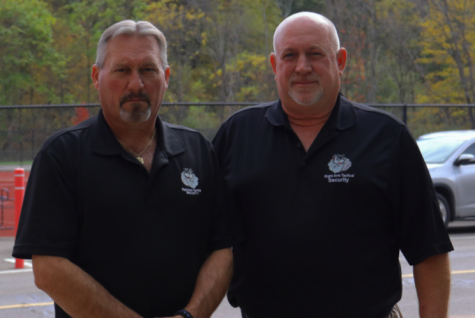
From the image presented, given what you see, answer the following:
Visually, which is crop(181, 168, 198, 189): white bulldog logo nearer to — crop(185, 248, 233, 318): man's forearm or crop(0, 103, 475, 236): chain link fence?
crop(185, 248, 233, 318): man's forearm

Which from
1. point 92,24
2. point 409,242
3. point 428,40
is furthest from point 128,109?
point 92,24

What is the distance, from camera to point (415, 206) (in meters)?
2.80

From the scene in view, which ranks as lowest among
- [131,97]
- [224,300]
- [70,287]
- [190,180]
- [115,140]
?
[224,300]

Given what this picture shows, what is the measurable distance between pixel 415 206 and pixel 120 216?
4.42 feet

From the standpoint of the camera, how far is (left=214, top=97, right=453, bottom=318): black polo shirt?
2.77m

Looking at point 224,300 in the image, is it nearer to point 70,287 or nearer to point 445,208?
point 70,287

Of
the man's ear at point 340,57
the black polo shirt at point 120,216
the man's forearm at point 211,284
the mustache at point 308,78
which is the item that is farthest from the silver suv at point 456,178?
the black polo shirt at point 120,216

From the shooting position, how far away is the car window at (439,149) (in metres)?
11.2

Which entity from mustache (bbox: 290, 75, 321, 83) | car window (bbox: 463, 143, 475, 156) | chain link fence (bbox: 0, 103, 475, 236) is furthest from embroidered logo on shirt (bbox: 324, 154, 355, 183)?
chain link fence (bbox: 0, 103, 475, 236)

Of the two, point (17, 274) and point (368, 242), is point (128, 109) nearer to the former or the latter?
point (368, 242)

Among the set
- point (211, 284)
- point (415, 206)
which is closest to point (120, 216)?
point (211, 284)

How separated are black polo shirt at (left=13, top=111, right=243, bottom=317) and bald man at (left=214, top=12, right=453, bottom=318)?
36cm

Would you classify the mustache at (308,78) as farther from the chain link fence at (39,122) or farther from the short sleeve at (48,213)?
the chain link fence at (39,122)

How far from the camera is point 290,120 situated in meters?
3.01
